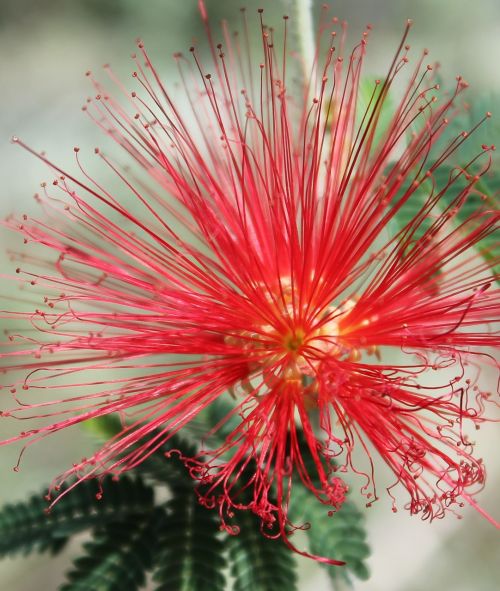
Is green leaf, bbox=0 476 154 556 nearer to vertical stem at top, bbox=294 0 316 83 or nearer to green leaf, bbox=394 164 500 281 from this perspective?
green leaf, bbox=394 164 500 281

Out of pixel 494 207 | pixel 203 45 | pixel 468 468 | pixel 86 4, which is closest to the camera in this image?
pixel 468 468

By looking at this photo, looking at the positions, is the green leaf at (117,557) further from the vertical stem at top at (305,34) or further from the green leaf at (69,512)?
the vertical stem at top at (305,34)

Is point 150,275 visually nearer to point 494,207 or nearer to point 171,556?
point 171,556

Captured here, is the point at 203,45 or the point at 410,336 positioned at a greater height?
the point at 203,45

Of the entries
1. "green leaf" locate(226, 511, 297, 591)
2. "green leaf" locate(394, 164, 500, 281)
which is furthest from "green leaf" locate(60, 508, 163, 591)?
"green leaf" locate(394, 164, 500, 281)

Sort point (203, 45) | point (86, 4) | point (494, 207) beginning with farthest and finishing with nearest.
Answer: point (86, 4)
point (203, 45)
point (494, 207)

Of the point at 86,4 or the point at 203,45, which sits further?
the point at 86,4

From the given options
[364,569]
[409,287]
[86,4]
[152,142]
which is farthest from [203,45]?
[364,569]
